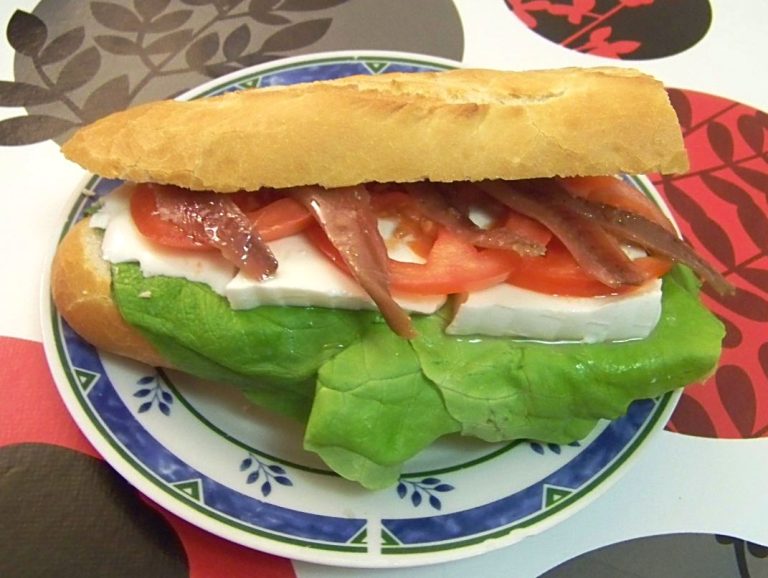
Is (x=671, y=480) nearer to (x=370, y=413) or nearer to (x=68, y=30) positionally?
(x=370, y=413)

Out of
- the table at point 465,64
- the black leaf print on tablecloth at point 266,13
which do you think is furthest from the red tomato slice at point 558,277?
the black leaf print on tablecloth at point 266,13

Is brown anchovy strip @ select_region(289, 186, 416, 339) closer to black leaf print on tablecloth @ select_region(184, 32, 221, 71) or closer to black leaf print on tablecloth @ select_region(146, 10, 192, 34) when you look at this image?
black leaf print on tablecloth @ select_region(184, 32, 221, 71)

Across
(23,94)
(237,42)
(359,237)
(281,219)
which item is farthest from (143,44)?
(359,237)

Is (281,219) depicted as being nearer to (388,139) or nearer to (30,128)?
(388,139)

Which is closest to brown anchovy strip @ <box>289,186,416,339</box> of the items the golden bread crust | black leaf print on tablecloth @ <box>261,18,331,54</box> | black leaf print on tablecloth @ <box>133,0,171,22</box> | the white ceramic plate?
the white ceramic plate

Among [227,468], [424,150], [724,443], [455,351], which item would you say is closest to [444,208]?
[424,150]

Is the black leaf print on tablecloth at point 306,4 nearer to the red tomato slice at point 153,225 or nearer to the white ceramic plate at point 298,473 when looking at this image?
the red tomato slice at point 153,225
